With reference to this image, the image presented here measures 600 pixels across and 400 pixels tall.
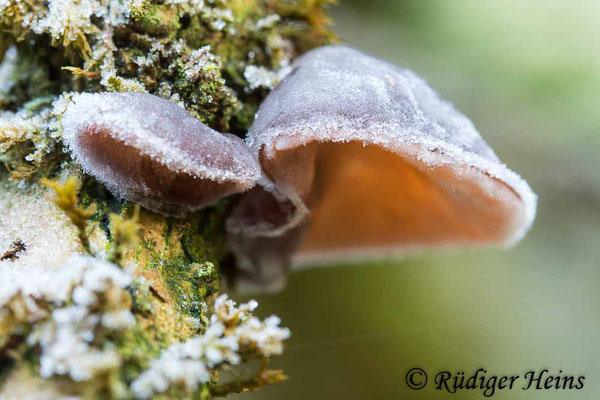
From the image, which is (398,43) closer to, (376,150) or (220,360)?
(376,150)

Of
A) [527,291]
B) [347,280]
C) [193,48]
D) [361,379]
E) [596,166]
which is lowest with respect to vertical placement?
[361,379]

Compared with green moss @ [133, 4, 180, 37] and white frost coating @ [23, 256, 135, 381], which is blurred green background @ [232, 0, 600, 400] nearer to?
green moss @ [133, 4, 180, 37]

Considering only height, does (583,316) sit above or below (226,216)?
below

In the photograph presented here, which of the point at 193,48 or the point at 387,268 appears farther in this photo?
the point at 387,268

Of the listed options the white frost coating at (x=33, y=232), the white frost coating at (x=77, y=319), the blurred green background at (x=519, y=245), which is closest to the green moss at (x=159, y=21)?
the white frost coating at (x=33, y=232)

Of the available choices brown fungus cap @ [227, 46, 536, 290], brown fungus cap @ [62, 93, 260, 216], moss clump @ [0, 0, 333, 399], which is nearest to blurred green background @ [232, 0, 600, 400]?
brown fungus cap @ [227, 46, 536, 290]

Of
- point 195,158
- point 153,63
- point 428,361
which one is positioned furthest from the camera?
point 428,361

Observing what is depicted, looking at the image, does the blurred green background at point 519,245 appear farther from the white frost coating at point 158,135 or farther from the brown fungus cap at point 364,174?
the white frost coating at point 158,135

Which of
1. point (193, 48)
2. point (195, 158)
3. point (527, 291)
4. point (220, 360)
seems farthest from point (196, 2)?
point (527, 291)
